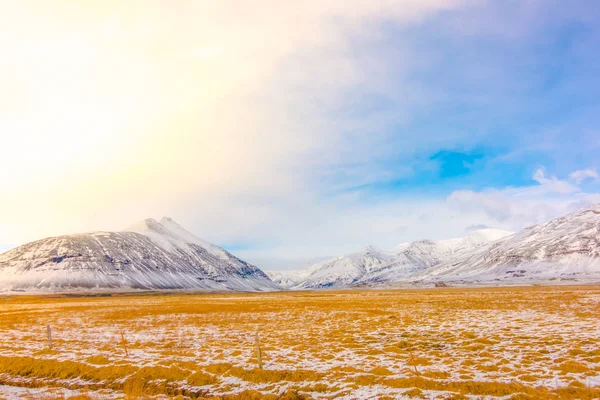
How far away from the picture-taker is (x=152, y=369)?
1962 centimetres

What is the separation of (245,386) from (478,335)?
63.8 ft

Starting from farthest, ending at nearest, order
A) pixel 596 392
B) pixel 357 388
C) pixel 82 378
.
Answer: pixel 82 378, pixel 357 388, pixel 596 392

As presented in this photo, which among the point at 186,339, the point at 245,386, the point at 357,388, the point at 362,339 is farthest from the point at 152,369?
the point at 362,339

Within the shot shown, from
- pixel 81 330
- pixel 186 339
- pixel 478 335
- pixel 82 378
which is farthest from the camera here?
pixel 81 330

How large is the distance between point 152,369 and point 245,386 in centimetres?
632

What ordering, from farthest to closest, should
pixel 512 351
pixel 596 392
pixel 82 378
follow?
pixel 512 351 < pixel 82 378 < pixel 596 392

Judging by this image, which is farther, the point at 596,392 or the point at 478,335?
the point at 478,335

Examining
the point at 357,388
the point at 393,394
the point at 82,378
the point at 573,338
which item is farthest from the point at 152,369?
the point at 573,338

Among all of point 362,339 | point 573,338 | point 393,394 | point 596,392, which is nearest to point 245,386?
point 393,394

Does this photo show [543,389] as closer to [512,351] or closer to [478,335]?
[512,351]

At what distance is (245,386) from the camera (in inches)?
667

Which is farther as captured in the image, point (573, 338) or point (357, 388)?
point (573, 338)

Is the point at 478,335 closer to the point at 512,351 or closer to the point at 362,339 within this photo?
the point at 512,351

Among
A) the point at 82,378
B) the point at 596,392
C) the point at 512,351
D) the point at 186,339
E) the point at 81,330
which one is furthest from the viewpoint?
the point at 81,330
